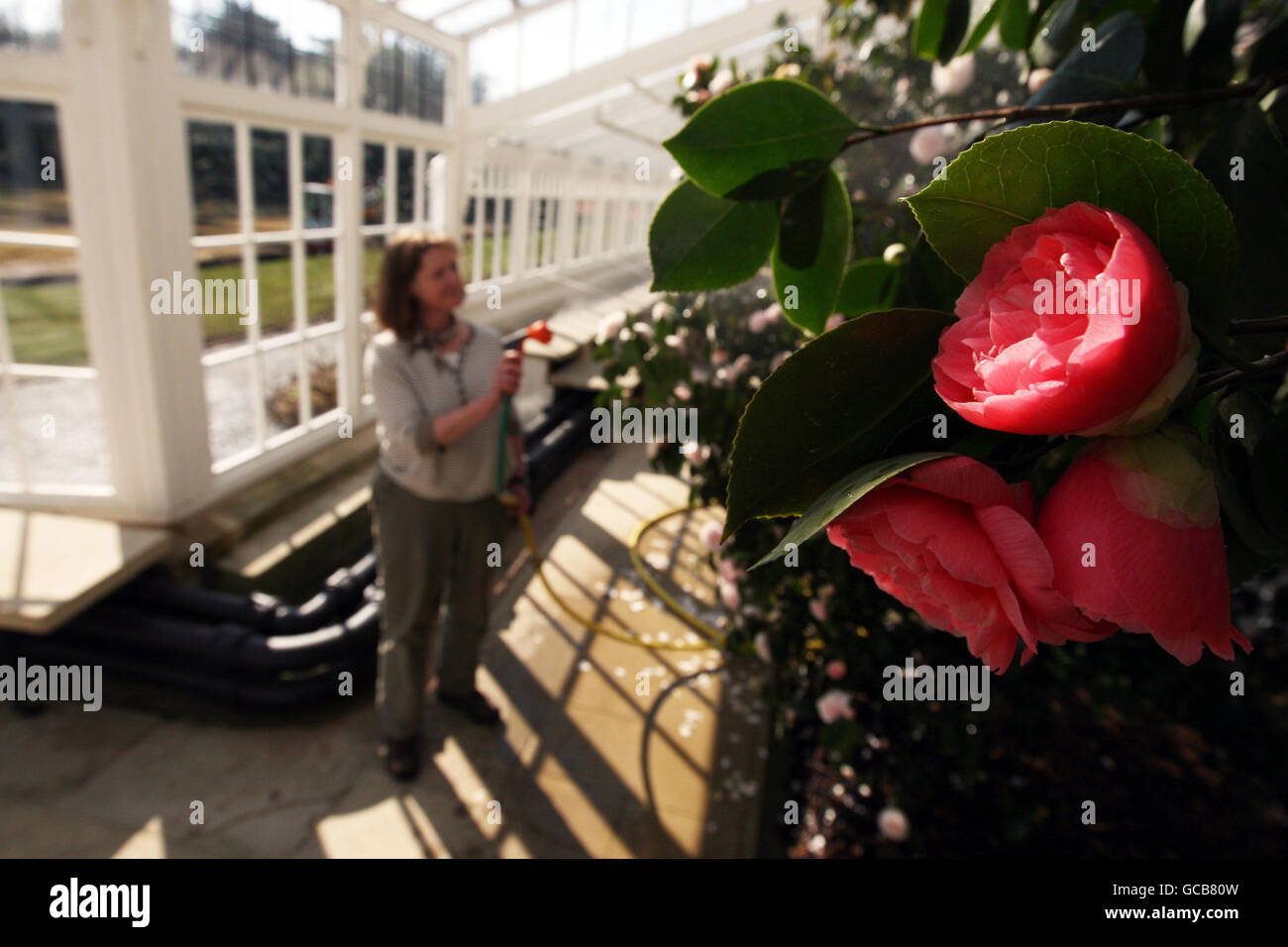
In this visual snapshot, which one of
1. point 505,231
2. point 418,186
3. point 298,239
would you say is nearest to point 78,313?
point 505,231

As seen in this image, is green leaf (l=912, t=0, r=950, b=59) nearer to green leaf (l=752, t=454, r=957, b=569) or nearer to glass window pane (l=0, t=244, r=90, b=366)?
green leaf (l=752, t=454, r=957, b=569)

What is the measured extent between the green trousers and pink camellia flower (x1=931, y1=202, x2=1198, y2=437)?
233cm

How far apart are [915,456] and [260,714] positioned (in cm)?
303

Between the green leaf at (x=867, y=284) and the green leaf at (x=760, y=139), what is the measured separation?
0.11 m

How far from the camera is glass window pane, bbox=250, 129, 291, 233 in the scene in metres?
3.18

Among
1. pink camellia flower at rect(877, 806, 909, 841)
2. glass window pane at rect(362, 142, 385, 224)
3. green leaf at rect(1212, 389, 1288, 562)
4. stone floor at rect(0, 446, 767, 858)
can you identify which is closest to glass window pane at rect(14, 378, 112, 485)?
glass window pane at rect(362, 142, 385, 224)

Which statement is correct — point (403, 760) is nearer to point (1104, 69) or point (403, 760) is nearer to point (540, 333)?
point (540, 333)

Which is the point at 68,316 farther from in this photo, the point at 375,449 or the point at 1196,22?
the point at 1196,22

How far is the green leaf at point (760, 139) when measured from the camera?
1.16 feet

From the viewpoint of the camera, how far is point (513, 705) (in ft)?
9.73

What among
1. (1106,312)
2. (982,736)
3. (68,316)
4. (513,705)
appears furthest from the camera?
(68,316)

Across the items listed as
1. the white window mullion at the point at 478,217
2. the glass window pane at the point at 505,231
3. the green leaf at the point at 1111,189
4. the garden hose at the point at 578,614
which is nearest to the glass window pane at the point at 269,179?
the garden hose at the point at 578,614

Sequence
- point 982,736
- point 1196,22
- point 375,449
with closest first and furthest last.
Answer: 1. point 1196,22
2. point 982,736
3. point 375,449

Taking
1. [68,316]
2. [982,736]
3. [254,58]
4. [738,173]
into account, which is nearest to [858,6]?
[254,58]
